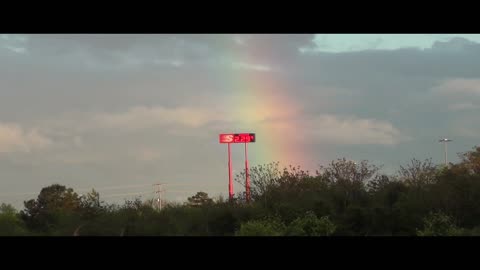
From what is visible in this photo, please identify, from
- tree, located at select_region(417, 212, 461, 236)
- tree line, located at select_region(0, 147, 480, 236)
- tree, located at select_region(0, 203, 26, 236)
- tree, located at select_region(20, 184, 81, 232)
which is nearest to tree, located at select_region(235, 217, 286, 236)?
tree line, located at select_region(0, 147, 480, 236)

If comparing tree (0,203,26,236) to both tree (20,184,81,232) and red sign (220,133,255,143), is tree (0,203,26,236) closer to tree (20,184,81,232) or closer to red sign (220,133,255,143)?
tree (20,184,81,232)

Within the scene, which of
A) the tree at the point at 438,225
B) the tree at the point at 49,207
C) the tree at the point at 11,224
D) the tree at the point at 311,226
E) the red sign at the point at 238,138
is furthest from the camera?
the red sign at the point at 238,138

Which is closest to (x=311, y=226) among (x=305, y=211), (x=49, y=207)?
(x=305, y=211)

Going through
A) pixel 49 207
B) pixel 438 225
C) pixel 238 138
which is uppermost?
pixel 238 138

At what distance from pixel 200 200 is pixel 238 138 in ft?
21.8

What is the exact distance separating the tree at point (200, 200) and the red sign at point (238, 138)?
5360mm

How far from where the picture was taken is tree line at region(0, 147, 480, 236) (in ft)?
43.3

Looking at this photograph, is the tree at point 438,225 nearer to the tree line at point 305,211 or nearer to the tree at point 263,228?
the tree line at point 305,211

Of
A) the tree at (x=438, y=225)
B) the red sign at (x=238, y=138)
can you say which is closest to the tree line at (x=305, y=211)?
the tree at (x=438, y=225)

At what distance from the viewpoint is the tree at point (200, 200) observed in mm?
14805

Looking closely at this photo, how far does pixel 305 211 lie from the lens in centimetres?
1369

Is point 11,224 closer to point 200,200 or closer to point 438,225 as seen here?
point 200,200
